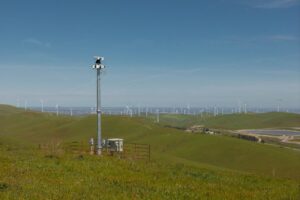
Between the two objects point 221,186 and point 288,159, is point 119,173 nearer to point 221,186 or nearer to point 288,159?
point 221,186

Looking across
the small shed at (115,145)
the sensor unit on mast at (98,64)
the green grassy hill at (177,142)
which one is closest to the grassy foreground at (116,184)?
the sensor unit on mast at (98,64)

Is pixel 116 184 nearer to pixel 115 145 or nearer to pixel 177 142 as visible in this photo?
Result: pixel 115 145

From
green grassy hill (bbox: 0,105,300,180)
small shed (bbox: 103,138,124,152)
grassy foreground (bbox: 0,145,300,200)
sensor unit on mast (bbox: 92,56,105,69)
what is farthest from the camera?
green grassy hill (bbox: 0,105,300,180)

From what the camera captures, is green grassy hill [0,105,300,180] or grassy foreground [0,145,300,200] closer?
grassy foreground [0,145,300,200]

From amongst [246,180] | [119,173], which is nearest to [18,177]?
[119,173]

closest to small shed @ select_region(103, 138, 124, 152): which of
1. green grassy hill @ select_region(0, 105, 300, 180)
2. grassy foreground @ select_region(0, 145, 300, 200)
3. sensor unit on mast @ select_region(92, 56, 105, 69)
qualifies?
sensor unit on mast @ select_region(92, 56, 105, 69)

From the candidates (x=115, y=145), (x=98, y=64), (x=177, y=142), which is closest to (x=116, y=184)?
(x=98, y=64)

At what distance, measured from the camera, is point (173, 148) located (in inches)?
4186

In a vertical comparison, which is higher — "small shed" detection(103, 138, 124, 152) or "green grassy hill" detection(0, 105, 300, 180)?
"small shed" detection(103, 138, 124, 152)

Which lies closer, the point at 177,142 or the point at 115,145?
the point at 115,145

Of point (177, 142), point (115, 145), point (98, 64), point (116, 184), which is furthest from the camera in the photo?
point (177, 142)

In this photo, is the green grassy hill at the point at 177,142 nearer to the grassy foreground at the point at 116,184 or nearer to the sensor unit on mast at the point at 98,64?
the sensor unit on mast at the point at 98,64

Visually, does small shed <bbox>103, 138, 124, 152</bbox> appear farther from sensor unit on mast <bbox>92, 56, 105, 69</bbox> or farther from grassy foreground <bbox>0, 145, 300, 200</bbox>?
grassy foreground <bbox>0, 145, 300, 200</bbox>

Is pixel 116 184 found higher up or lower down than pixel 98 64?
lower down
